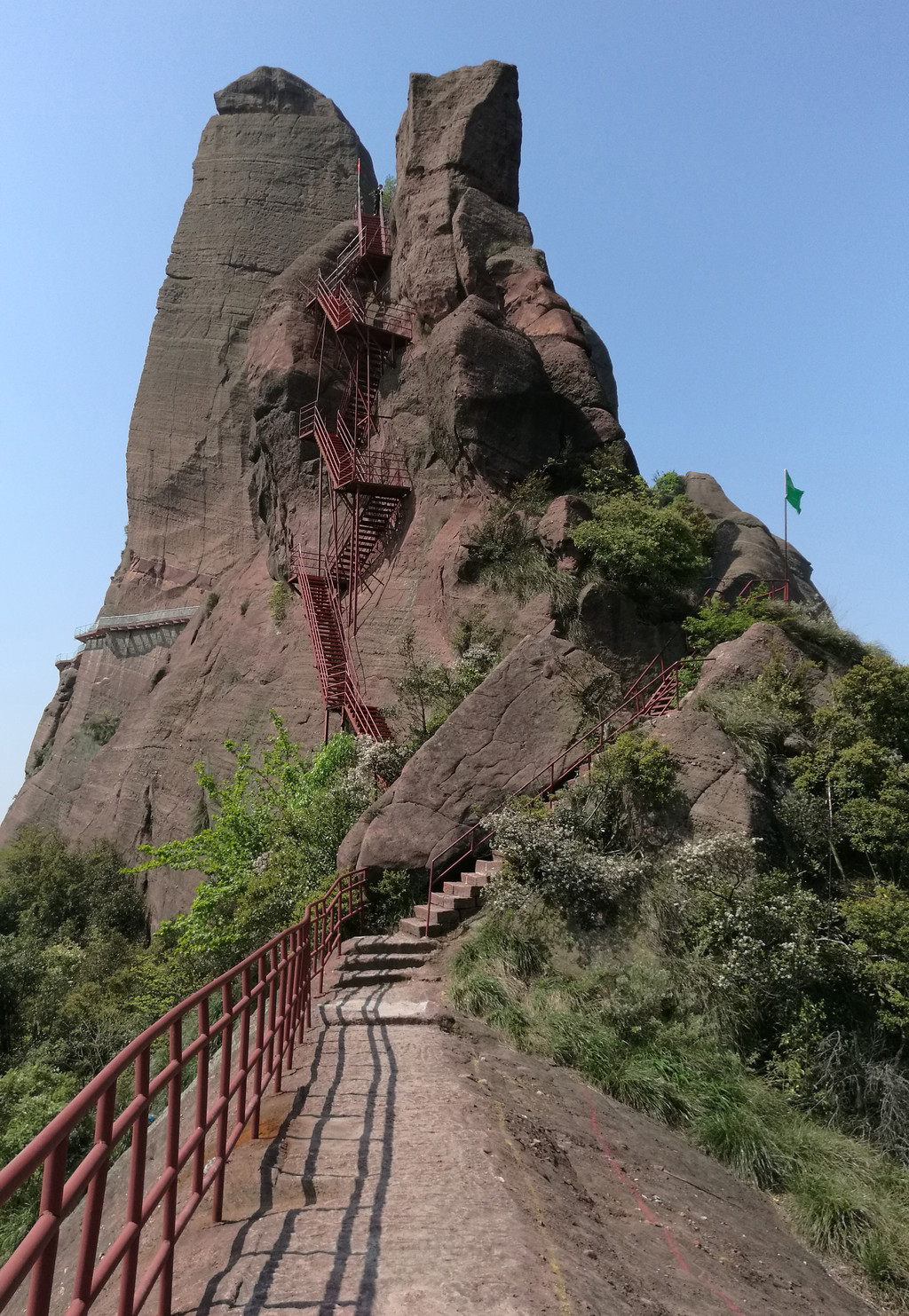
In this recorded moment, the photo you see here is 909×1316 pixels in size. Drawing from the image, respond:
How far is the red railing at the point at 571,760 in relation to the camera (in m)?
13.5

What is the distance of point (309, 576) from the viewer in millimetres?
23062

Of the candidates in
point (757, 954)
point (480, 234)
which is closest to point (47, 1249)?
point (757, 954)

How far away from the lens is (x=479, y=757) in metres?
14.2

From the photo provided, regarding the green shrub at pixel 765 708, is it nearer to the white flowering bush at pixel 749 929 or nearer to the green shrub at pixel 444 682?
the white flowering bush at pixel 749 929

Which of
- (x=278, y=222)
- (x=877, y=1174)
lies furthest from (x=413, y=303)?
(x=877, y=1174)

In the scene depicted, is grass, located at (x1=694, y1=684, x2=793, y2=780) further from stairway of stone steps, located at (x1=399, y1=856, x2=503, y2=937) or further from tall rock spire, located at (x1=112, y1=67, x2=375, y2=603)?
tall rock spire, located at (x1=112, y1=67, x2=375, y2=603)

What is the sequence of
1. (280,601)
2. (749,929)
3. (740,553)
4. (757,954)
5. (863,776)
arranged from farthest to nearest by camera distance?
(740,553) < (280,601) < (863,776) < (749,929) < (757,954)

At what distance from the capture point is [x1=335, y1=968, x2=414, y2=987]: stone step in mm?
11000

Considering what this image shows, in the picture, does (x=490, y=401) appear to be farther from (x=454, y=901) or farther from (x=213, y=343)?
(x=213, y=343)

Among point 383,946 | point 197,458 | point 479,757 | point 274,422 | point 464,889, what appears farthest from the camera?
point 197,458

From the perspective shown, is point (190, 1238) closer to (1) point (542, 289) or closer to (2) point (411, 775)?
(2) point (411, 775)

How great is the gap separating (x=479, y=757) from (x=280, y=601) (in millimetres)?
12562

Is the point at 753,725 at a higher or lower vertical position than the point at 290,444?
lower

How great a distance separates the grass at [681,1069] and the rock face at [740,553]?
16323 mm
